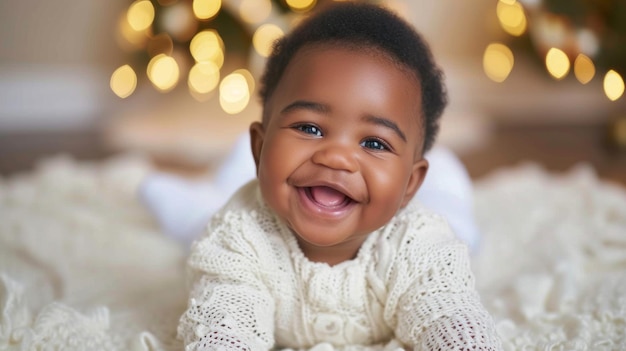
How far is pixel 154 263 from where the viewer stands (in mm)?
1417

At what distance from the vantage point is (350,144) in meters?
0.85

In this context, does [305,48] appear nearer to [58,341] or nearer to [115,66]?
[58,341]

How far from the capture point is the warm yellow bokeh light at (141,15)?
2.50 meters

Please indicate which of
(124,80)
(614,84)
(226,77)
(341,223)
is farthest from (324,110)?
(124,80)

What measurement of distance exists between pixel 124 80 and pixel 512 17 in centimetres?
159

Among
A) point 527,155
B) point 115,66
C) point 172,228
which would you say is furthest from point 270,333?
point 115,66

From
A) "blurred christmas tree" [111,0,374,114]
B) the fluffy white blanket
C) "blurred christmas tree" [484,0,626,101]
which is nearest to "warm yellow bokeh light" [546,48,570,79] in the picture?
"blurred christmas tree" [484,0,626,101]

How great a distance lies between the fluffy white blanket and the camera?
0.98m

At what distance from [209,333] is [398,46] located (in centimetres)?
44

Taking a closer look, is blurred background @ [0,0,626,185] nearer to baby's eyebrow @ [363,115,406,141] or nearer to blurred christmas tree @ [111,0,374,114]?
blurred christmas tree @ [111,0,374,114]

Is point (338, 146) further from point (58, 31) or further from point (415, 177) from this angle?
point (58, 31)

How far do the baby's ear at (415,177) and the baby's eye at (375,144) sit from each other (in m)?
0.10

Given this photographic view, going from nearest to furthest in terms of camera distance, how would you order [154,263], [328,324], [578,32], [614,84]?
[328,324], [154,263], [614,84], [578,32]

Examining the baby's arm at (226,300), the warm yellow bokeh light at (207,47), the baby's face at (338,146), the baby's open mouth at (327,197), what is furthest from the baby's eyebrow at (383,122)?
the warm yellow bokeh light at (207,47)
